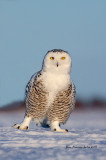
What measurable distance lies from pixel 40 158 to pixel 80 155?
1.61 ft

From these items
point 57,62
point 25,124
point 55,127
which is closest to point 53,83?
point 57,62

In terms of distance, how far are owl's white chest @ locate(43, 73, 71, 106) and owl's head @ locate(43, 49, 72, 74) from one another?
3.7 inches

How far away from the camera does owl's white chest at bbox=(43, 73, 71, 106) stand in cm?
612

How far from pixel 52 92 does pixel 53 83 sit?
0.15 metres

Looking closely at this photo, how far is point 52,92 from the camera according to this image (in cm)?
615

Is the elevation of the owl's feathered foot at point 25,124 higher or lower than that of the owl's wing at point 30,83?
lower

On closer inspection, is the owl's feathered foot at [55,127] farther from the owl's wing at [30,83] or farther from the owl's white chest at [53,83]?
the owl's wing at [30,83]

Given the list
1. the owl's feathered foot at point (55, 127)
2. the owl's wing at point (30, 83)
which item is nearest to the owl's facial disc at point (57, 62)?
the owl's wing at point (30, 83)

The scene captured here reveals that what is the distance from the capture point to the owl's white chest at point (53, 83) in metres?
6.12

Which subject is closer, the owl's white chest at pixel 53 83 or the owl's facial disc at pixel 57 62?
the owl's facial disc at pixel 57 62

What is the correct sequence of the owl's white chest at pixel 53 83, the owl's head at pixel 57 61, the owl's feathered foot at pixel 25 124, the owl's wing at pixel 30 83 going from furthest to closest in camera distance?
the owl's feathered foot at pixel 25 124
the owl's wing at pixel 30 83
the owl's white chest at pixel 53 83
the owl's head at pixel 57 61

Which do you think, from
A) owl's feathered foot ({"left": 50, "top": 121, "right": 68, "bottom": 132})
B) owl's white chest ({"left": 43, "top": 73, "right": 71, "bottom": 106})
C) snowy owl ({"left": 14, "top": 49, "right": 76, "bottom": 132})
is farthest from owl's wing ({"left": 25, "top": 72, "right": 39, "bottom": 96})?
owl's feathered foot ({"left": 50, "top": 121, "right": 68, "bottom": 132})

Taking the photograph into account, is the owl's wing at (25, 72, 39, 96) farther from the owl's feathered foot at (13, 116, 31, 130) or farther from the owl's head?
the owl's feathered foot at (13, 116, 31, 130)

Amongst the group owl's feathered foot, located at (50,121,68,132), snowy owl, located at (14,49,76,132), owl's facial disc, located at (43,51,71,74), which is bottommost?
owl's feathered foot, located at (50,121,68,132)
